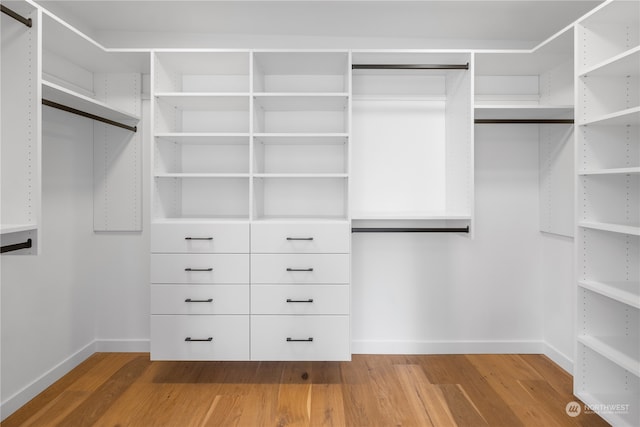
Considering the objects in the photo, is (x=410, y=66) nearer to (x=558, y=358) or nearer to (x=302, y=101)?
(x=302, y=101)

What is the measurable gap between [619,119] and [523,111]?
0.81 metres

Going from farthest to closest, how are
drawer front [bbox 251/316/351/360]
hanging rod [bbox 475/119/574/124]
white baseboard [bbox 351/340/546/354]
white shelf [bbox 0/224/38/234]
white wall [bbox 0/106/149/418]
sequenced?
white baseboard [bbox 351/340/546/354], hanging rod [bbox 475/119/574/124], drawer front [bbox 251/316/351/360], white wall [bbox 0/106/149/418], white shelf [bbox 0/224/38/234]

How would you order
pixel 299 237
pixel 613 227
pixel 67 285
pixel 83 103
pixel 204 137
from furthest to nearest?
1. pixel 67 285
2. pixel 204 137
3. pixel 299 237
4. pixel 83 103
5. pixel 613 227

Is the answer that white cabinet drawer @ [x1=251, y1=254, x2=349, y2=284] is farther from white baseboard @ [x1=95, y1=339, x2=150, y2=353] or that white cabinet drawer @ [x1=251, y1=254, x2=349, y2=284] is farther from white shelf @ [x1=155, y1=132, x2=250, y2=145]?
white baseboard @ [x1=95, y1=339, x2=150, y2=353]

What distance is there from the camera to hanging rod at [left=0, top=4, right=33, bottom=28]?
169cm

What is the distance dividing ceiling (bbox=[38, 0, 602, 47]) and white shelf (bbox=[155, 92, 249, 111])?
1.88 ft

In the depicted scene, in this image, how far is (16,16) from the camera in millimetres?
1737

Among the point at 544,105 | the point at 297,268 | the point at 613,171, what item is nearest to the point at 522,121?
the point at 544,105

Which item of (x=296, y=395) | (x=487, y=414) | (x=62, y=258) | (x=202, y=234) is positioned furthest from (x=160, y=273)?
(x=487, y=414)

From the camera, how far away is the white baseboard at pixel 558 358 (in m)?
2.66

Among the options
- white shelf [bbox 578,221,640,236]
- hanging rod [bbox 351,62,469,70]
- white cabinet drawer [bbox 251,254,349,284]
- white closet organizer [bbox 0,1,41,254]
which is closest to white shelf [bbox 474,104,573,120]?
hanging rod [bbox 351,62,469,70]

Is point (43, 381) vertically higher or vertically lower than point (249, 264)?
lower

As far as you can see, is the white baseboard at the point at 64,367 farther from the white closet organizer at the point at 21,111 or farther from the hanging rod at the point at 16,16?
the hanging rod at the point at 16,16

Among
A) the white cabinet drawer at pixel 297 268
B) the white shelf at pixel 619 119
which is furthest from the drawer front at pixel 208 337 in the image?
the white shelf at pixel 619 119
